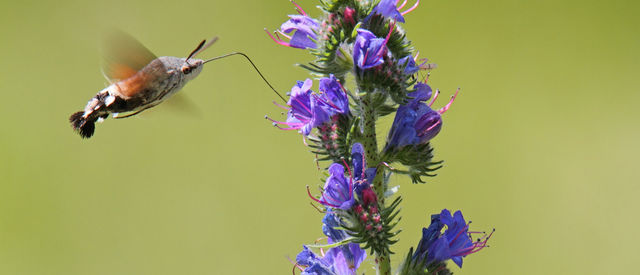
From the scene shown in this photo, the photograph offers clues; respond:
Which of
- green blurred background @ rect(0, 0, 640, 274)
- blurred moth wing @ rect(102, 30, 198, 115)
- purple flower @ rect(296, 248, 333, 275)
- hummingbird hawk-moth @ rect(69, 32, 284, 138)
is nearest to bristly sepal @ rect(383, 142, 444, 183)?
purple flower @ rect(296, 248, 333, 275)

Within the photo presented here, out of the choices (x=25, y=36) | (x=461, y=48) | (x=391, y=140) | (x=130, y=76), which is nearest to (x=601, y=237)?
(x=461, y=48)

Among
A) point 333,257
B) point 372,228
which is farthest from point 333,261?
point 372,228

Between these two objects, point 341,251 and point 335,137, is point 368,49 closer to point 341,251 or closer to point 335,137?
point 335,137

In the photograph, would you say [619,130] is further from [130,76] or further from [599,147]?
[130,76]

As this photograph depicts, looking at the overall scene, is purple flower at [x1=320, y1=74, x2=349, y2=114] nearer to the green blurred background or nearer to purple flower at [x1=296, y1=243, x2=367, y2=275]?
purple flower at [x1=296, y1=243, x2=367, y2=275]

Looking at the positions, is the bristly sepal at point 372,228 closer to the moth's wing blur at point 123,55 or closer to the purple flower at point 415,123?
the purple flower at point 415,123

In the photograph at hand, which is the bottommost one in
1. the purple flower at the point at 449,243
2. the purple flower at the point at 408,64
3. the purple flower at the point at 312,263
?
the purple flower at the point at 312,263

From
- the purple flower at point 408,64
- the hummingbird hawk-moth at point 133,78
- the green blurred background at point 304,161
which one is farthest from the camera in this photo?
the green blurred background at point 304,161

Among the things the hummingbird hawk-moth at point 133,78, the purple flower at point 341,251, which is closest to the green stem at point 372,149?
the purple flower at point 341,251
